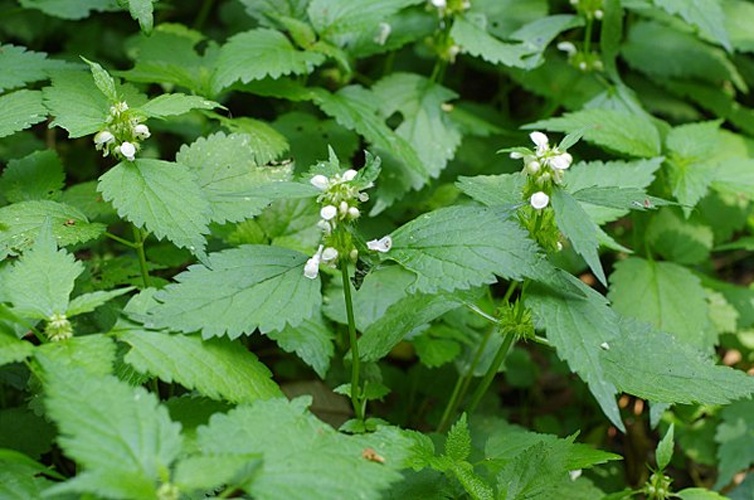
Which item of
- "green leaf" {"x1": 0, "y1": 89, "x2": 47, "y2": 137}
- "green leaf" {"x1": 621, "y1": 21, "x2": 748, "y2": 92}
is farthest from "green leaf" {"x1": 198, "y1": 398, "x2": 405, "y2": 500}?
"green leaf" {"x1": 621, "y1": 21, "x2": 748, "y2": 92}

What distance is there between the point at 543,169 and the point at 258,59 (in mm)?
1244

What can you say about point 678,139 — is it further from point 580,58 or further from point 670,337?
point 670,337

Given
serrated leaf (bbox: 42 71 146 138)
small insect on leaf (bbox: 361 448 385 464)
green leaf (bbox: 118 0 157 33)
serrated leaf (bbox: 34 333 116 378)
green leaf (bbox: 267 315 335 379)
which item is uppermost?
green leaf (bbox: 118 0 157 33)

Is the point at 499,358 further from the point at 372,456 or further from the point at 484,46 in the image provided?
the point at 484,46

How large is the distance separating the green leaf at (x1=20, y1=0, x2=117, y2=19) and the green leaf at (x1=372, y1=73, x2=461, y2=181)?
1109 millimetres

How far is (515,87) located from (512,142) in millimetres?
949

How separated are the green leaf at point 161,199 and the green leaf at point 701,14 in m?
2.05

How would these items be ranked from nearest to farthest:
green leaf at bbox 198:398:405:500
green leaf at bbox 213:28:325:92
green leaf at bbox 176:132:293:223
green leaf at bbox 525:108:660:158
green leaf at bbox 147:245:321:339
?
green leaf at bbox 198:398:405:500
green leaf at bbox 147:245:321:339
green leaf at bbox 176:132:293:223
green leaf at bbox 213:28:325:92
green leaf at bbox 525:108:660:158

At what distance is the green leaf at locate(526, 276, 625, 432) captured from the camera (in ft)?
5.74

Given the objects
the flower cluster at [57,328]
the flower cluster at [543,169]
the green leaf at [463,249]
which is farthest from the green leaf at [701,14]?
the flower cluster at [57,328]

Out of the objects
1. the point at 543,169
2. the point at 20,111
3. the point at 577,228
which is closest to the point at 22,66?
the point at 20,111

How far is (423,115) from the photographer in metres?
3.21

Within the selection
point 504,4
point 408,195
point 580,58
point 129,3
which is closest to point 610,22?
point 580,58

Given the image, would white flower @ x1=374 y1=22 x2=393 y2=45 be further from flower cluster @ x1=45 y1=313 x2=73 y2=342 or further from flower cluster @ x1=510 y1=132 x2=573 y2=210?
flower cluster @ x1=45 y1=313 x2=73 y2=342
